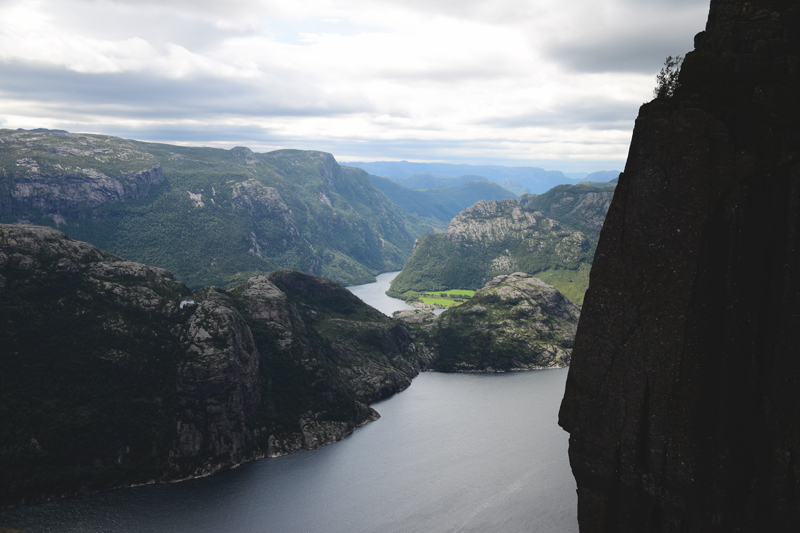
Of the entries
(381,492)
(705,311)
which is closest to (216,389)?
(381,492)

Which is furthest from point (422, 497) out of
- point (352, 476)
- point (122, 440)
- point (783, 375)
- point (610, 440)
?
point (783, 375)

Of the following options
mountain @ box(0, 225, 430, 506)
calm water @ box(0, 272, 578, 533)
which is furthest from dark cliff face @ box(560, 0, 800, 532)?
mountain @ box(0, 225, 430, 506)

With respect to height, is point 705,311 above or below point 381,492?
above

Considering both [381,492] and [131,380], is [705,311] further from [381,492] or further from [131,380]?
[131,380]

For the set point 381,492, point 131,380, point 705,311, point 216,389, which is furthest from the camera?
point 216,389

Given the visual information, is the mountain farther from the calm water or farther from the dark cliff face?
the dark cliff face

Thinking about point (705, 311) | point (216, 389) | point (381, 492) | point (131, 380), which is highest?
point (705, 311)

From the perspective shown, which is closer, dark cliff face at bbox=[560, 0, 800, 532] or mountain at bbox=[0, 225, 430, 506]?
dark cliff face at bbox=[560, 0, 800, 532]

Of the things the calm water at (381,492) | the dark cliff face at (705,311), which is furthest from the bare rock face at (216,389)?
the dark cliff face at (705,311)
